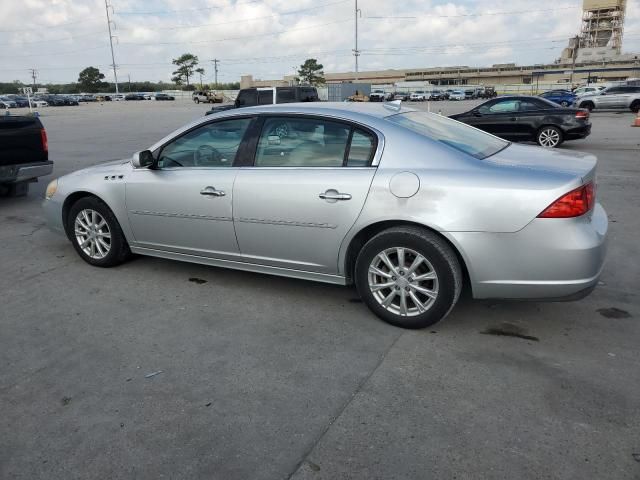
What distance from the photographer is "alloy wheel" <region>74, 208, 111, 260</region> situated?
516cm

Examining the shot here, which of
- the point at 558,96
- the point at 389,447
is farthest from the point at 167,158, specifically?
the point at 558,96

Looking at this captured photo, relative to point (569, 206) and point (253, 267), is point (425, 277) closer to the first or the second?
point (569, 206)

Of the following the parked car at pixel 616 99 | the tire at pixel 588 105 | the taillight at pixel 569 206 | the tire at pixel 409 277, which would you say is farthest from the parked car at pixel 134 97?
the taillight at pixel 569 206

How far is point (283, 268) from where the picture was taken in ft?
14.0

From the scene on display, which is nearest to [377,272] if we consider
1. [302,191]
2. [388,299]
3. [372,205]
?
[388,299]

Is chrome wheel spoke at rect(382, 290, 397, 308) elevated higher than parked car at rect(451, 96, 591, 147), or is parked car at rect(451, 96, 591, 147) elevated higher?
parked car at rect(451, 96, 591, 147)

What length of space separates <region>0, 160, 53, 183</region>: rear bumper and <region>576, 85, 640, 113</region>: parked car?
3003 cm

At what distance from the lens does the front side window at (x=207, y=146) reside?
14.6 feet

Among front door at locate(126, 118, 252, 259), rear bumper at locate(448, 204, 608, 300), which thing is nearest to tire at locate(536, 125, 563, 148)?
rear bumper at locate(448, 204, 608, 300)

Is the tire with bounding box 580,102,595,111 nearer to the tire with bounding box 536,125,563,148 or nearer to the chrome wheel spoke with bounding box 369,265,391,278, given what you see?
the tire with bounding box 536,125,563,148

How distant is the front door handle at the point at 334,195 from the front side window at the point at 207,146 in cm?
97

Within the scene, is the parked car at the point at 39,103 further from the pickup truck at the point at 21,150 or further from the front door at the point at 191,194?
the front door at the point at 191,194

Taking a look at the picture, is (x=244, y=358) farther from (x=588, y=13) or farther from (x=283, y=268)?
(x=588, y=13)

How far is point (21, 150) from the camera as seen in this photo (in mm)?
7895
